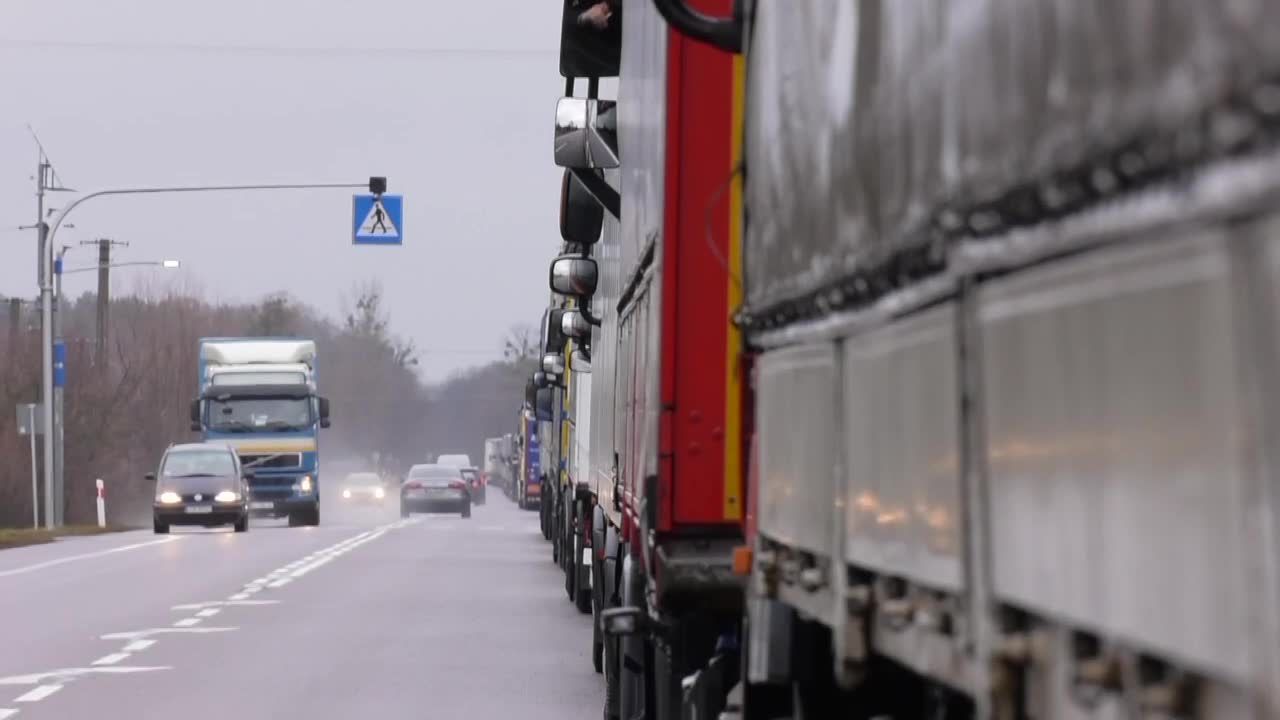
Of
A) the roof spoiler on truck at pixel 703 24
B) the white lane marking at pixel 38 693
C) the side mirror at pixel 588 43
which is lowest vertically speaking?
the white lane marking at pixel 38 693

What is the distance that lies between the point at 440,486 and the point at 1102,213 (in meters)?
64.6

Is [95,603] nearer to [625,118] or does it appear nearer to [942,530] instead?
[625,118]

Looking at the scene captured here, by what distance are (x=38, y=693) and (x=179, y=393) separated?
264 ft

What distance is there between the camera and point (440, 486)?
6650 centimetres

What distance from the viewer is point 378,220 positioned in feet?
144

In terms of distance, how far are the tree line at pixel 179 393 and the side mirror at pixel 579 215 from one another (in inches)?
1899

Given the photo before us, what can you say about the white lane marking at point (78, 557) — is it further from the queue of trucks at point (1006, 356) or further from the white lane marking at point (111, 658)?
the queue of trucks at point (1006, 356)

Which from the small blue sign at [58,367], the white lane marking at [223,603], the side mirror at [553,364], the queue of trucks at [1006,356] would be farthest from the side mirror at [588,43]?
the small blue sign at [58,367]

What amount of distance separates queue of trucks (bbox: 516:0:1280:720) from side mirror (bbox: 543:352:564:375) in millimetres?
24805

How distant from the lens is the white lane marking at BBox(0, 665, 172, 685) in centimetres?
1441

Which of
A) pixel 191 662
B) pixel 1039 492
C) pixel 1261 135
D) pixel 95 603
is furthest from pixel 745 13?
pixel 95 603

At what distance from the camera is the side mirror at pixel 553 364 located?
31656 mm

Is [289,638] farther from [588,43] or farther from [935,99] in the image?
[935,99]

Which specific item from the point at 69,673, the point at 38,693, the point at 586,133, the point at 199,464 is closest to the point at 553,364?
the point at 199,464
